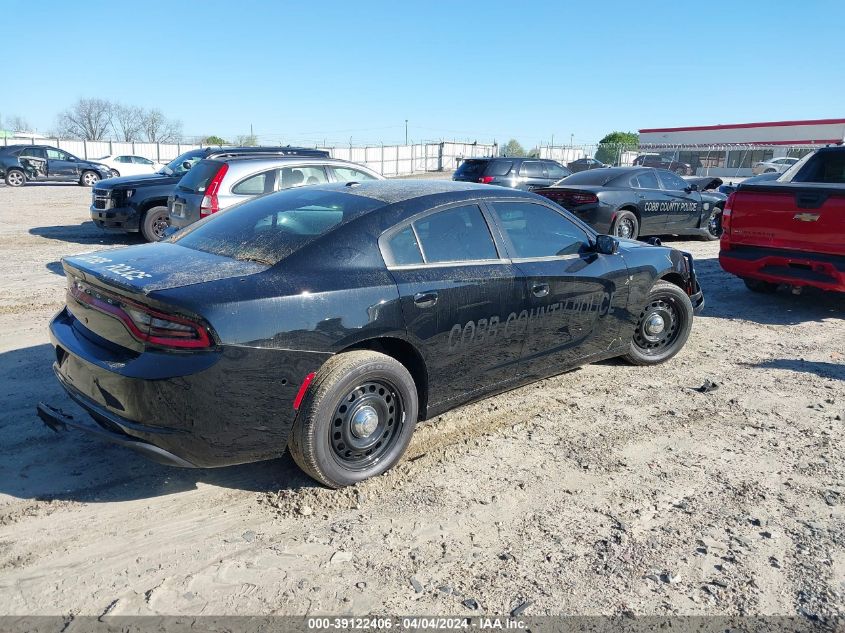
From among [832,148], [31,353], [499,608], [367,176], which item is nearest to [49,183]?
[367,176]

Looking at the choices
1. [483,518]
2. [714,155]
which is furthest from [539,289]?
[714,155]

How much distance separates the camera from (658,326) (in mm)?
5715

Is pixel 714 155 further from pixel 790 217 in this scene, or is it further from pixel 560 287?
pixel 560 287

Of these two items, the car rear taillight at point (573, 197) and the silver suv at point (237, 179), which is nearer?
the silver suv at point (237, 179)

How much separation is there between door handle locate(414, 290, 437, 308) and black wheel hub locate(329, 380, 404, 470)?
0.49 m

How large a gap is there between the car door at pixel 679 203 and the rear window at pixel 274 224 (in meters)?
9.64

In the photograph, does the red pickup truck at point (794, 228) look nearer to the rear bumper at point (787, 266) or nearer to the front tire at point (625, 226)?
the rear bumper at point (787, 266)

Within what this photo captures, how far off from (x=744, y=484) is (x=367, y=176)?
288 inches

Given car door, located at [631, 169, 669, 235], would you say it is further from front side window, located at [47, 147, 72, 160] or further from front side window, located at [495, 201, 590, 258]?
front side window, located at [47, 147, 72, 160]

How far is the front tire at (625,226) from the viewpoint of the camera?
11.4 metres

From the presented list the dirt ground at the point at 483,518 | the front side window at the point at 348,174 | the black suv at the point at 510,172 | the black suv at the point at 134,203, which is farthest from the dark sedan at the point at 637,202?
the dirt ground at the point at 483,518

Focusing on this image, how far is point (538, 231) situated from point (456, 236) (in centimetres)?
84

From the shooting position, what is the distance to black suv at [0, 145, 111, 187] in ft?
82.8

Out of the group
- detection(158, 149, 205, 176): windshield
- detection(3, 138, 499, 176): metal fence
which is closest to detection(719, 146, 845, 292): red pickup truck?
detection(158, 149, 205, 176): windshield
